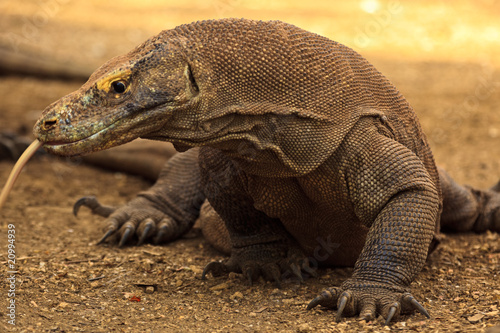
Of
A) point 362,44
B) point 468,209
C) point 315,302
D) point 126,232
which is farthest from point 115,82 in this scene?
Answer: point 362,44

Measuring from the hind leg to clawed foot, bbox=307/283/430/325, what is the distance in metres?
1.79

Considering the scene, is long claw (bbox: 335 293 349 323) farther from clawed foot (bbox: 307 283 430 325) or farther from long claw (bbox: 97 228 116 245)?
long claw (bbox: 97 228 116 245)

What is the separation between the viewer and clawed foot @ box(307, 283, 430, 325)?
3416 millimetres

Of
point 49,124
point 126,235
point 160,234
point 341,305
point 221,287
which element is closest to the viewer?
point 49,124

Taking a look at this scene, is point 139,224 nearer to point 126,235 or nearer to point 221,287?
point 126,235

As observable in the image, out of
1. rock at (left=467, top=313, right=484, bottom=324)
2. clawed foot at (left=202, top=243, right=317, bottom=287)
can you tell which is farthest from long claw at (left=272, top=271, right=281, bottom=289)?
rock at (left=467, top=313, right=484, bottom=324)

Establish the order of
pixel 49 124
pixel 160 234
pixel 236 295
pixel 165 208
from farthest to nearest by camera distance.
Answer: pixel 165 208, pixel 160 234, pixel 236 295, pixel 49 124

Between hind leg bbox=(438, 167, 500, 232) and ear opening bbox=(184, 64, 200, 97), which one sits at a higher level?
ear opening bbox=(184, 64, 200, 97)

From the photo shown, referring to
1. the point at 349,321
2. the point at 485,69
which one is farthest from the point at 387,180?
the point at 485,69

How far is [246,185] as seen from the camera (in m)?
3.99

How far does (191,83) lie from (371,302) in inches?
54.8

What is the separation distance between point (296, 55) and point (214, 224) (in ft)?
6.06

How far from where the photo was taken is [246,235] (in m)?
4.45

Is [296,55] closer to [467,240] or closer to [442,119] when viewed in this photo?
[467,240]
